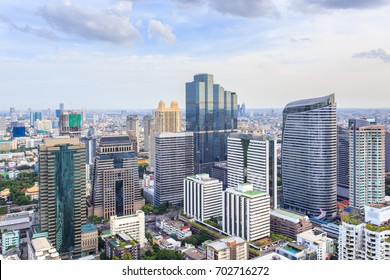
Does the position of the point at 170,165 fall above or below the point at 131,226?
above

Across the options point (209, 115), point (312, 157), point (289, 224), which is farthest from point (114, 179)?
point (209, 115)

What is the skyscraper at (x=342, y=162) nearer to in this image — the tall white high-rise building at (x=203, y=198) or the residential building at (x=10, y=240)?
the tall white high-rise building at (x=203, y=198)

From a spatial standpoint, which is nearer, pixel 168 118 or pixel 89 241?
pixel 89 241

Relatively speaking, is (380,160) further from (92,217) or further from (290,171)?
(92,217)

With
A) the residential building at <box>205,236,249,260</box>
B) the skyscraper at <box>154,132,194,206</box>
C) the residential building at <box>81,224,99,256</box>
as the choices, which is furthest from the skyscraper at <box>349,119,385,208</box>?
the residential building at <box>81,224,99,256</box>

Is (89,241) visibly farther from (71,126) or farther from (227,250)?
(71,126)

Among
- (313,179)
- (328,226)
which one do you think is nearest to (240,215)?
(328,226)
